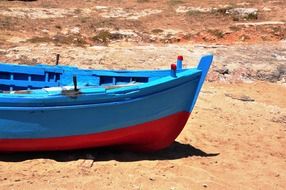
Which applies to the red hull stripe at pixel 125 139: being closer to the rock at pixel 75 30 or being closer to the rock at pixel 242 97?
the rock at pixel 242 97

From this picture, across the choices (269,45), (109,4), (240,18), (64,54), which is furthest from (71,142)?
(109,4)

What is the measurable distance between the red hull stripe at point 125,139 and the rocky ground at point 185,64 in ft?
0.67

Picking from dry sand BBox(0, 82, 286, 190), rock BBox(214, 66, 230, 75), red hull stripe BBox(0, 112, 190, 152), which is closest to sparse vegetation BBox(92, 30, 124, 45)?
rock BBox(214, 66, 230, 75)

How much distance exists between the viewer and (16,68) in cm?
817

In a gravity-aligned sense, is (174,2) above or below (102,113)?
above

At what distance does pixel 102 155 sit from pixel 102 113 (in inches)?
34.8

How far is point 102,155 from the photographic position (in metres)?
7.53

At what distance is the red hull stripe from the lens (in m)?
7.01

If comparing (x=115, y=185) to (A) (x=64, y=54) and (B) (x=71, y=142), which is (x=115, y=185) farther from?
(A) (x=64, y=54)

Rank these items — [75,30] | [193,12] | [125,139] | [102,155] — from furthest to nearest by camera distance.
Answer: [193,12]
[75,30]
[102,155]
[125,139]

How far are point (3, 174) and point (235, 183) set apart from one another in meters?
3.18

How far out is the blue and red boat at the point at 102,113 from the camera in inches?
262

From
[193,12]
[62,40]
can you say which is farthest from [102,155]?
[193,12]

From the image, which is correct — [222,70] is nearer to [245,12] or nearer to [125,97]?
[125,97]
